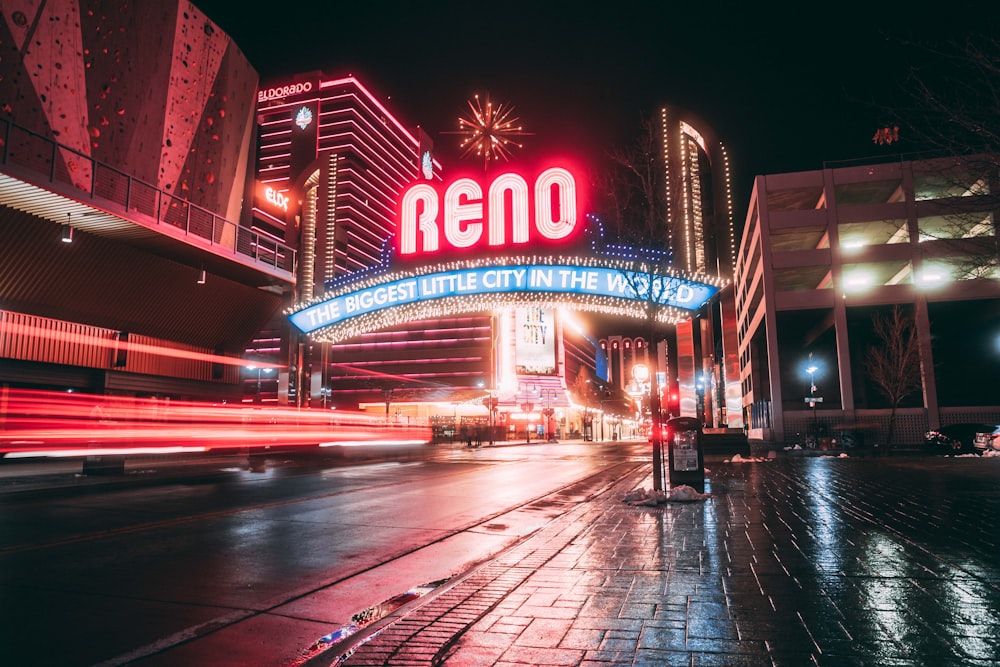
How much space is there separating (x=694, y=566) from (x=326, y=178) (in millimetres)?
22413

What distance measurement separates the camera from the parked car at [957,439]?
1156 inches

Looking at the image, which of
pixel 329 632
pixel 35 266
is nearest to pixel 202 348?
pixel 35 266

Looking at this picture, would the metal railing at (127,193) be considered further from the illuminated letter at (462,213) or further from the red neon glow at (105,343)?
the illuminated letter at (462,213)

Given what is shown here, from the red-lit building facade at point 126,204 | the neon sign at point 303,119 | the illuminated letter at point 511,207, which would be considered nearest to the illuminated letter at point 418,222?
the illuminated letter at point 511,207

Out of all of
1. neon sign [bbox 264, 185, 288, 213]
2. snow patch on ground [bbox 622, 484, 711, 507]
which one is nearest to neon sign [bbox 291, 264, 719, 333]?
snow patch on ground [bbox 622, 484, 711, 507]

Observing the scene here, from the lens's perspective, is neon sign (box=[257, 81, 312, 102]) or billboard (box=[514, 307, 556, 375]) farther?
neon sign (box=[257, 81, 312, 102])

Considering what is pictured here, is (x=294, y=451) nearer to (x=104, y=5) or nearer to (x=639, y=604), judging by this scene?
(x=104, y=5)

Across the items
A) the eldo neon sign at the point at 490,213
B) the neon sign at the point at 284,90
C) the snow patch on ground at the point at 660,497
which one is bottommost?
the snow patch on ground at the point at 660,497

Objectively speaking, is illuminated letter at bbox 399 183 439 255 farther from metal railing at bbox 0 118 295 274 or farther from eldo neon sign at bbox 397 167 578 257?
metal railing at bbox 0 118 295 274

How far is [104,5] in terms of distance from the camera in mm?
20359

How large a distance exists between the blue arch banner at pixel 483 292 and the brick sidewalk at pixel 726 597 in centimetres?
1158

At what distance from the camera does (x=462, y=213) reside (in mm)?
24156

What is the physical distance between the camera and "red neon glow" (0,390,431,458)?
58.0 feet

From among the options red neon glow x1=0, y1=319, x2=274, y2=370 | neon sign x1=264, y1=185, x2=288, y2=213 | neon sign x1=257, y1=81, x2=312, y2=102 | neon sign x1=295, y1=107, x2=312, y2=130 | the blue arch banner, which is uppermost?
neon sign x1=257, y1=81, x2=312, y2=102
